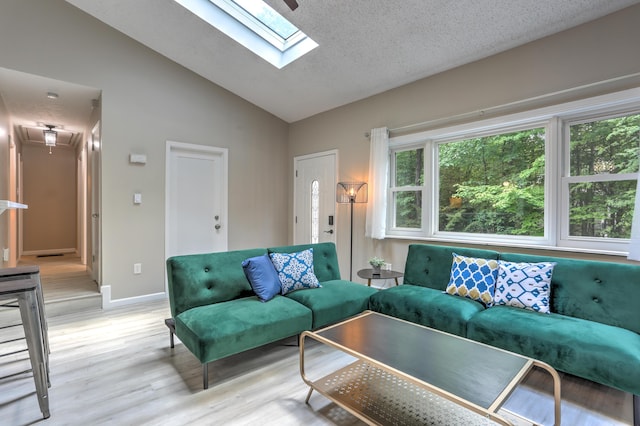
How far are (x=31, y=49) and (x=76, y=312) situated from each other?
2.81m

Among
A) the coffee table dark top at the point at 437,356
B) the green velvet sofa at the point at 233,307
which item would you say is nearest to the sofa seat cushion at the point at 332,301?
the green velvet sofa at the point at 233,307

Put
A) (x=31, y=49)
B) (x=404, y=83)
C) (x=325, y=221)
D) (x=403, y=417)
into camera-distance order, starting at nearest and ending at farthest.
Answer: (x=403, y=417), (x=31, y=49), (x=404, y=83), (x=325, y=221)

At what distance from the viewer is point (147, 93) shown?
12.6 feet

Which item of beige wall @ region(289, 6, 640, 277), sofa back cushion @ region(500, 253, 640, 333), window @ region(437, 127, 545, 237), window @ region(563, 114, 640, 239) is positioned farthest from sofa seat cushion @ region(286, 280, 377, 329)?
window @ region(563, 114, 640, 239)

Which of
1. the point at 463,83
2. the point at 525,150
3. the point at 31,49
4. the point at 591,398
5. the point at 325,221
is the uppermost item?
the point at 31,49

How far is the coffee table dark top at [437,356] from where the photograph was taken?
4.59 ft

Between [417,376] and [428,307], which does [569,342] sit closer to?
[428,307]

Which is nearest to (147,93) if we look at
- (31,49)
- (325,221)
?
(31,49)

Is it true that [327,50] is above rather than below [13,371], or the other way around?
above

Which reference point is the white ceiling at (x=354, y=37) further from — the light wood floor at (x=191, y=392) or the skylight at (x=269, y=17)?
the light wood floor at (x=191, y=392)

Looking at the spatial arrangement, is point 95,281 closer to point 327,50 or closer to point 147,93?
point 147,93

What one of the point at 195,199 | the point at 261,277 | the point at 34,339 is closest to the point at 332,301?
the point at 261,277

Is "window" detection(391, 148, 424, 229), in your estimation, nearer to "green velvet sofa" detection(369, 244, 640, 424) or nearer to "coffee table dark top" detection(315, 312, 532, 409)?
"green velvet sofa" detection(369, 244, 640, 424)

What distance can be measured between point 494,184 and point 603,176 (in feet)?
2.72
